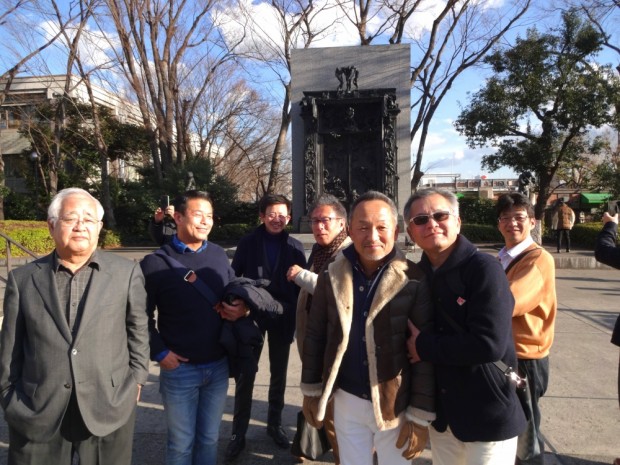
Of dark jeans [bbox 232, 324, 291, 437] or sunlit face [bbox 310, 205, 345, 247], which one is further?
dark jeans [bbox 232, 324, 291, 437]

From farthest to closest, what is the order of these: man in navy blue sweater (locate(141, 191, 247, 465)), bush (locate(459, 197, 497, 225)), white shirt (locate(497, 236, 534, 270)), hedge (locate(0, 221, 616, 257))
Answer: bush (locate(459, 197, 497, 225)) → hedge (locate(0, 221, 616, 257)) → white shirt (locate(497, 236, 534, 270)) → man in navy blue sweater (locate(141, 191, 247, 465))

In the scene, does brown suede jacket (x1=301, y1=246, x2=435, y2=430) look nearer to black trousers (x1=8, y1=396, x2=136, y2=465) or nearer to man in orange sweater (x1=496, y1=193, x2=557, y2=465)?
man in orange sweater (x1=496, y1=193, x2=557, y2=465)

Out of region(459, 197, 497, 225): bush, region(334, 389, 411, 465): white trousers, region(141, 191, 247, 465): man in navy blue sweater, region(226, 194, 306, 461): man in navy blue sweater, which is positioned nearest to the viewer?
region(334, 389, 411, 465): white trousers

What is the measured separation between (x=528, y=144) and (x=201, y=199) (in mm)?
17569

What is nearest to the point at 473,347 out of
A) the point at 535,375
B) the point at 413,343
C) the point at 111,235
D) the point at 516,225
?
the point at 413,343

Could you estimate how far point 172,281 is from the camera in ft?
8.52

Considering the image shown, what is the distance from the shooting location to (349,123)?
10.3m

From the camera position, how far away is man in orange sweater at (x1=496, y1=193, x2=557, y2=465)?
251cm

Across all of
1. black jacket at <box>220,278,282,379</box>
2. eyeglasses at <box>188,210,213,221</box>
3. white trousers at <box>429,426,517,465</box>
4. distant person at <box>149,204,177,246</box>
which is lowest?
white trousers at <box>429,426,517,465</box>

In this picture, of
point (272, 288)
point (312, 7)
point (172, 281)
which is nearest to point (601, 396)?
point (272, 288)

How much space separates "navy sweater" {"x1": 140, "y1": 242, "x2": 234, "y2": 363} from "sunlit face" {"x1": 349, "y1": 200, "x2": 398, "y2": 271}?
1032mm

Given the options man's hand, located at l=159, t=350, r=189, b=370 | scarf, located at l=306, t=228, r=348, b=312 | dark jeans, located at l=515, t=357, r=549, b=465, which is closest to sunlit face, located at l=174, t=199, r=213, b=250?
man's hand, located at l=159, t=350, r=189, b=370

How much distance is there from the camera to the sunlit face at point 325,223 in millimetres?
3156

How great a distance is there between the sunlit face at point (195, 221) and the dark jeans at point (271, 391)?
3.41ft
